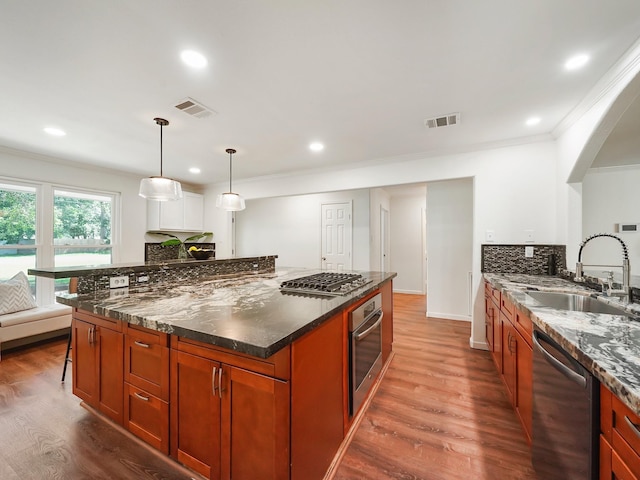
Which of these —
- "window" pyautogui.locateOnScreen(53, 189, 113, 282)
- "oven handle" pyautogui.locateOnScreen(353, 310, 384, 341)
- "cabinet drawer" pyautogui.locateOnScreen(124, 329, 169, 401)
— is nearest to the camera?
"cabinet drawer" pyautogui.locateOnScreen(124, 329, 169, 401)

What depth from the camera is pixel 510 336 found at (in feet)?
6.33

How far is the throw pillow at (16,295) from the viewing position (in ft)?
10.4

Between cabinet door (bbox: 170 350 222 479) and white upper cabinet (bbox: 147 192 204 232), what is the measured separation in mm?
4236

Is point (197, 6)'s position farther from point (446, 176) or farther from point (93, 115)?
point (446, 176)

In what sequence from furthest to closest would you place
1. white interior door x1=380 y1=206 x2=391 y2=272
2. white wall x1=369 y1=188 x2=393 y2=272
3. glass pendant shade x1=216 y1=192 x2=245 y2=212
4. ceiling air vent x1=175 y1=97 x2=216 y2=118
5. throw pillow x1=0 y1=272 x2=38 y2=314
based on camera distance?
white interior door x1=380 y1=206 x2=391 y2=272 → white wall x1=369 y1=188 x2=393 y2=272 → glass pendant shade x1=216 y1=192 x2=245 y2=212 → throw pillow x1=0 y1=272 x2=38 y2=314 → ceiling air vent x1=175 y1=97 x2=216 y2=118

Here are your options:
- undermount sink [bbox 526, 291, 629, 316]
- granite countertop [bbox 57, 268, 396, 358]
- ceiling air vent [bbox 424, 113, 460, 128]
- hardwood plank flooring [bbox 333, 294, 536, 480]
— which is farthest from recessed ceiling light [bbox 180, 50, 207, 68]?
undermount sink [bbox 526, 291, 629, 316]

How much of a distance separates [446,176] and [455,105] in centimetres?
122

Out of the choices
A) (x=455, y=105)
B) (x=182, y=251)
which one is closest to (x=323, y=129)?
(x=455, y=105)

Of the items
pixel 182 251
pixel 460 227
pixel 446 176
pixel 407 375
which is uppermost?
pixel 446 176

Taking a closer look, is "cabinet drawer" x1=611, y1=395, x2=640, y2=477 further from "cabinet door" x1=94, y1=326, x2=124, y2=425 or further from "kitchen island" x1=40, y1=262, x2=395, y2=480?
"cabinet door" x1=94, y1=326, x2=124, y2=425

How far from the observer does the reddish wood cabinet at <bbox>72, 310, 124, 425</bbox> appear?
1.62 metres

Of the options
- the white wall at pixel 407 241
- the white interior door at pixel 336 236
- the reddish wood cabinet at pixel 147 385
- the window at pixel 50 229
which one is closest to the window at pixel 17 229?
the window at pixel 50 229

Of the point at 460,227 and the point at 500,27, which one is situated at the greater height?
the point at 500,27

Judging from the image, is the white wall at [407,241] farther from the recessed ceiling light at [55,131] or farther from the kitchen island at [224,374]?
the recessed ceiling light at [55,131]
